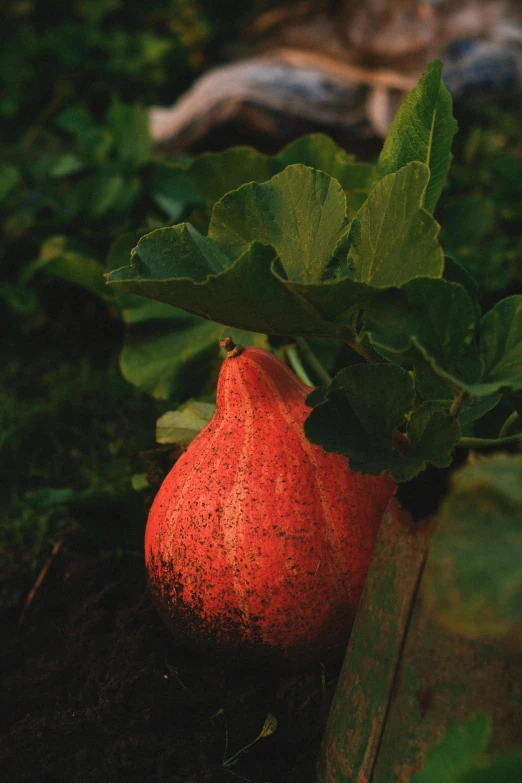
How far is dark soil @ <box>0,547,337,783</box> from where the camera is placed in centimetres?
122

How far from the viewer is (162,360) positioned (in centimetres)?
173

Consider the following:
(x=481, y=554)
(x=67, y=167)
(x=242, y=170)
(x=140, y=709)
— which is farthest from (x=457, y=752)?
(x=67, y=167)

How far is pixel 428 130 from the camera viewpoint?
4.19 ft

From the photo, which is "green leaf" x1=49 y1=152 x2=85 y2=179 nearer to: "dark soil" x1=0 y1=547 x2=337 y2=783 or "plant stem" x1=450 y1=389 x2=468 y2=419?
"dark soil" x1=0 y1=547 x2=337 y2=783

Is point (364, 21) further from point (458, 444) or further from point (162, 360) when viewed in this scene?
point (458, 444)

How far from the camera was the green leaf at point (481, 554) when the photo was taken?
25.0 inches

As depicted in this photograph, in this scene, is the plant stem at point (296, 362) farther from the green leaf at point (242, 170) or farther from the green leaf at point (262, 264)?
the green leaf at point (262, 264)

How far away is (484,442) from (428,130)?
52cm

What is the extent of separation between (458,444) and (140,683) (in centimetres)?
70

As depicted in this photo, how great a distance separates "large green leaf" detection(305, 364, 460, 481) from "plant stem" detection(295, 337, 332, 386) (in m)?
0.66

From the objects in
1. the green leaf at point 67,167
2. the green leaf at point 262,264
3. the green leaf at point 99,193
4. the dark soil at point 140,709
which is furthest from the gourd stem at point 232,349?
the green leaf at point 67,167

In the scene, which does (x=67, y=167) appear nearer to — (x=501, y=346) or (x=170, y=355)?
(x=170, y=355)

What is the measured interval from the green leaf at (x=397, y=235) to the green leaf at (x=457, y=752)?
492 mm

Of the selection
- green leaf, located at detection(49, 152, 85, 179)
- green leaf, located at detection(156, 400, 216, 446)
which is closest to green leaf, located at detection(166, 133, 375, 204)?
green leaf, located at detection(156, 400, 216, 446)
